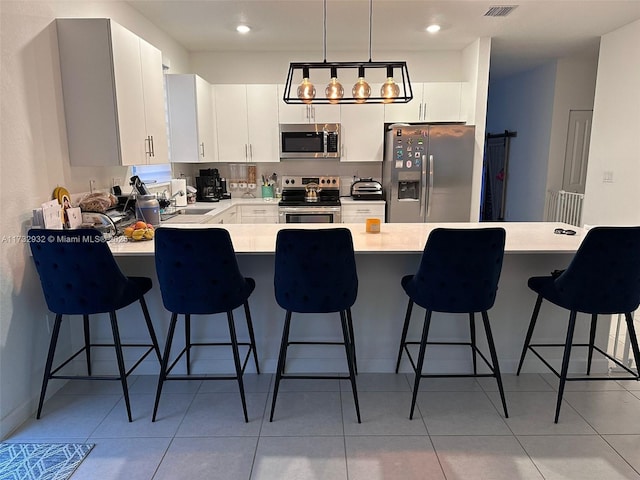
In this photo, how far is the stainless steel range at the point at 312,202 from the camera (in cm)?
491

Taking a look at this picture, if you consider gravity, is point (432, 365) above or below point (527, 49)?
below

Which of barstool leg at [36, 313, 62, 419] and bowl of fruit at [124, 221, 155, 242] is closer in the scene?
barstool leg at [36, 313, 62, 419]

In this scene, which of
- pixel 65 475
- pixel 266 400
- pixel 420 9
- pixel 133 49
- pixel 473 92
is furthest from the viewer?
pixel 473 92

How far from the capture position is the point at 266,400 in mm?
2516

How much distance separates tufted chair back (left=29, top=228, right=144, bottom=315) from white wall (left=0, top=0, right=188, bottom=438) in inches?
8.4

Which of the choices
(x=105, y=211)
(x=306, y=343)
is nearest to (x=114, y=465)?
(x=306, y=343)

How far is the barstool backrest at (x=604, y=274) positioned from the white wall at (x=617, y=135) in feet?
8.94

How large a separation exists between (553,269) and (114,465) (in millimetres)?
2696

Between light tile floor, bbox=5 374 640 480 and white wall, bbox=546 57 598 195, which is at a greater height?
white wall, bbox=546 57 598 195

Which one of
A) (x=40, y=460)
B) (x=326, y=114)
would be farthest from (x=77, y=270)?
(x=326, y=114)

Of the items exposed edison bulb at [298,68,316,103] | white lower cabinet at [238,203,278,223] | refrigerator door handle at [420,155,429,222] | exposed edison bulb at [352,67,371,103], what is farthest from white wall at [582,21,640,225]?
white lower cabinet at [238,203,278,223]

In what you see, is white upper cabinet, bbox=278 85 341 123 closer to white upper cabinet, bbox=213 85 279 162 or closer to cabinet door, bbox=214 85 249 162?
white upper cabinet, bbox=213 85 279 162

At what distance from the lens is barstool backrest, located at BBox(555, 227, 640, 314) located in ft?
6.85

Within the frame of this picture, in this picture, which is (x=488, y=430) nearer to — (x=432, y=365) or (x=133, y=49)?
(x=432, y=365)
